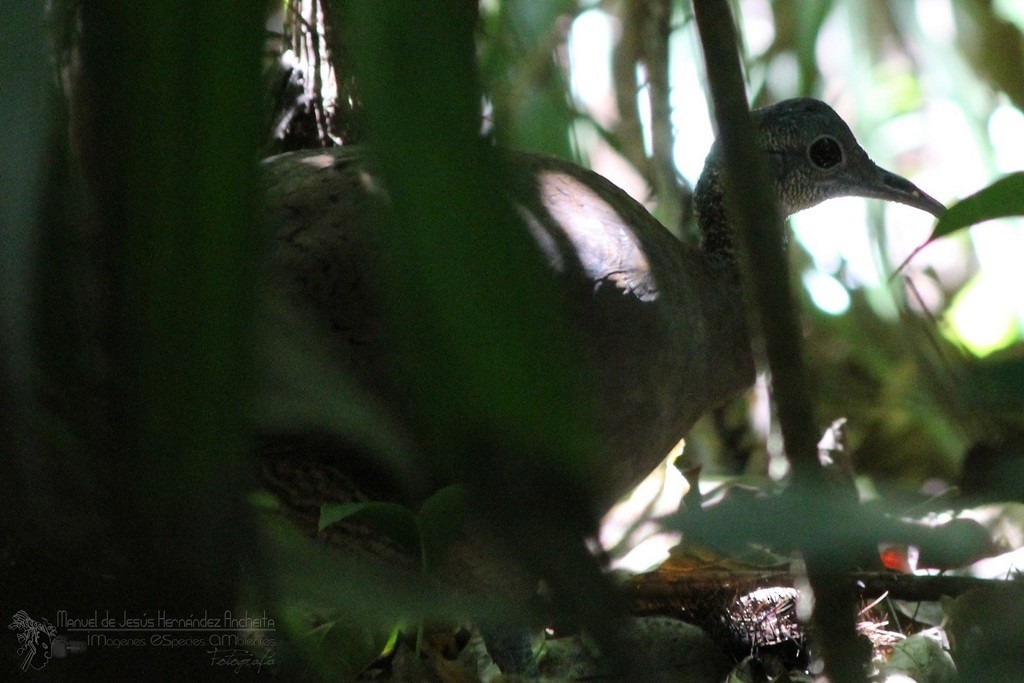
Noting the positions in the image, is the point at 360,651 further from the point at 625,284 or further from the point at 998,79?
the point at 998,79

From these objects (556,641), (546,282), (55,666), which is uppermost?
(546,282)

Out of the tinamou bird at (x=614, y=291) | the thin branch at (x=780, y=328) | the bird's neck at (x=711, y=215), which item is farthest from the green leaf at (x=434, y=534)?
the bird's neck at (x=711, y=215)

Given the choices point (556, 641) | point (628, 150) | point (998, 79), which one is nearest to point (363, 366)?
point (998, 79)

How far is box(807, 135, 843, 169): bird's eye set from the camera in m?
2.30

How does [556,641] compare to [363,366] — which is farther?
[556,641]

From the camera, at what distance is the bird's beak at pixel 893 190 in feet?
7.30

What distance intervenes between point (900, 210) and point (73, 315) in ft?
8.56

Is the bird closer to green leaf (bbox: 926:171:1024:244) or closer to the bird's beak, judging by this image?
the bird's beak

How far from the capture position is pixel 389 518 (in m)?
1.01

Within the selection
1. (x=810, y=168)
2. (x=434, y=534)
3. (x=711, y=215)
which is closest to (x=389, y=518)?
(x=434, y=534)

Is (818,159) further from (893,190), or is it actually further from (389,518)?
(389,518)

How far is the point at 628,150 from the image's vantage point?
86.1 inches

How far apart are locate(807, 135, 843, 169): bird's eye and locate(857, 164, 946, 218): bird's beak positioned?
0.26 feet

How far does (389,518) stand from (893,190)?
1677mm
